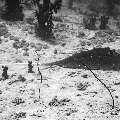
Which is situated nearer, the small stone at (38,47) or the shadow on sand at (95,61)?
the shadow on sand at (95,61)

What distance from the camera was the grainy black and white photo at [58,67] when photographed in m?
10.3

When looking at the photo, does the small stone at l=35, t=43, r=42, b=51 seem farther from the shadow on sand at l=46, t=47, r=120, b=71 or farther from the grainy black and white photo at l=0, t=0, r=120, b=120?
the shadow on sand at l=46, t=47, r=120, b=71

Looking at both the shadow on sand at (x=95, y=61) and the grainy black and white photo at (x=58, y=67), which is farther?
the shadow on sand at (x=95, y=61)

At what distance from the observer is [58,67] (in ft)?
49.9

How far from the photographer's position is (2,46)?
62.3 ft

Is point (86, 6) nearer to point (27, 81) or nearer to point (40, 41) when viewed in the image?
point (40, 41)

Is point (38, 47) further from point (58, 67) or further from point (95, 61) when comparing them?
point (95, 61)

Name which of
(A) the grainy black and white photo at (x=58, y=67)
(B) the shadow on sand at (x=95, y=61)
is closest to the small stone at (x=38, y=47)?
(A) the grainy black and white photo at (x=58, y=67)

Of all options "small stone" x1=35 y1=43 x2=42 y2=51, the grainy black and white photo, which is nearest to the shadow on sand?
the grainy black and white photo

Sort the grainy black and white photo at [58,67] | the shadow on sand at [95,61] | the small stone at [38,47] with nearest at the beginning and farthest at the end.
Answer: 1. the grainy black and white photo at [58,67]
2. the shadow on sand at [95,61]
3. the small stone at [38,47]

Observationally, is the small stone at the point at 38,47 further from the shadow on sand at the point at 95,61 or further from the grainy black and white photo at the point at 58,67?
the shadow on sand at the point at 95,61

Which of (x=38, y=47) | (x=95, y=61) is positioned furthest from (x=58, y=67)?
(x=38, y=47)

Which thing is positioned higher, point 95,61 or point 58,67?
point 95,61

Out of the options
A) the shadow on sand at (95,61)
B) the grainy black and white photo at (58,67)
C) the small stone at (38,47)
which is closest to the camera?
the grainy black and white photo at (58,67)
